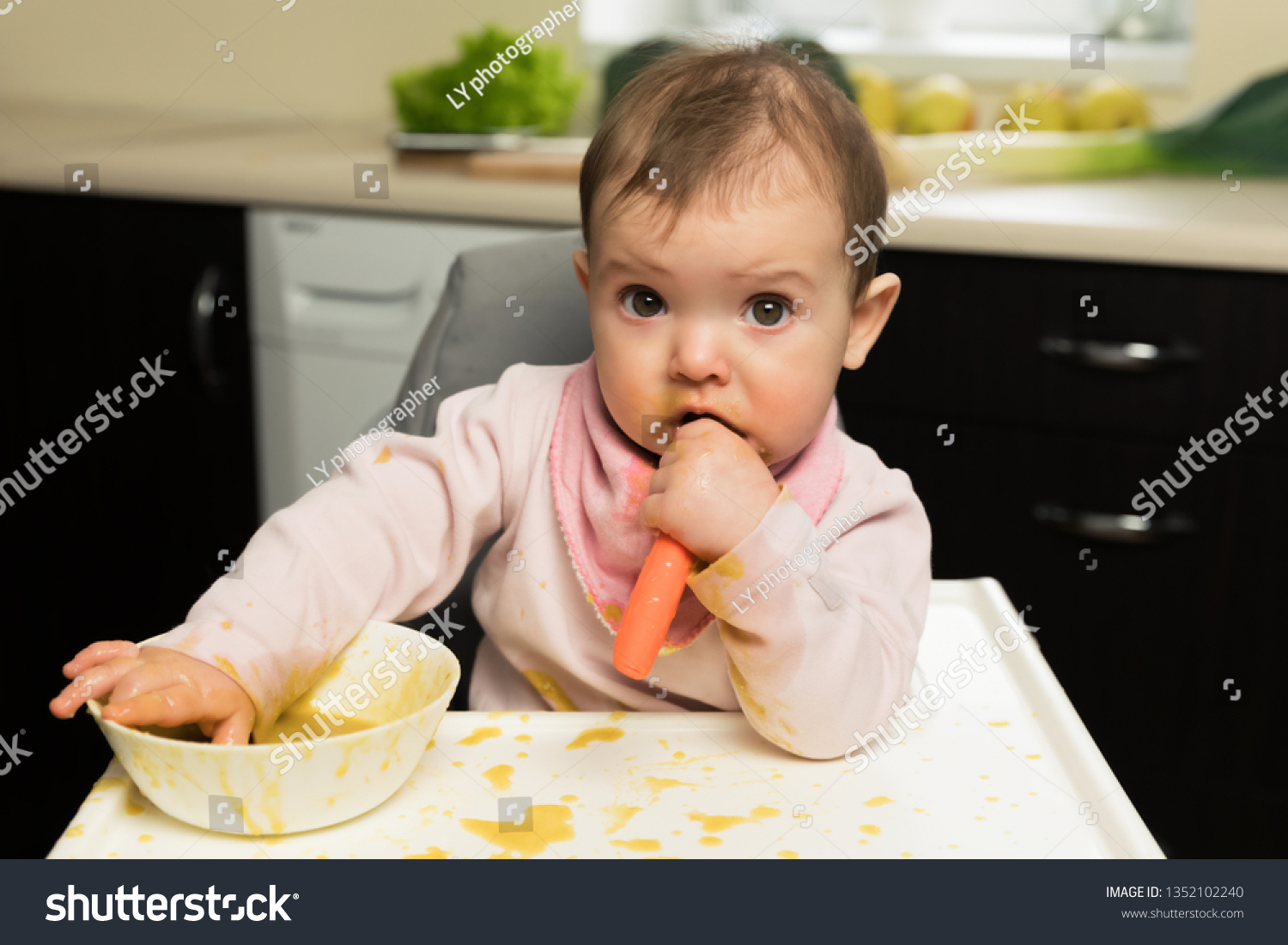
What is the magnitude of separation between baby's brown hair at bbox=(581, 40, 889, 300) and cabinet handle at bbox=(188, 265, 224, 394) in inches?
42.9

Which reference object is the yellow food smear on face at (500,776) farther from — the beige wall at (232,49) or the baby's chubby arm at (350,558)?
the beige wall at (232,49)

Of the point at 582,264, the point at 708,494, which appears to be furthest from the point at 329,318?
the point at 708,494

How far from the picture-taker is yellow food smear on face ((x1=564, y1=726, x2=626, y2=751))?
69 cm

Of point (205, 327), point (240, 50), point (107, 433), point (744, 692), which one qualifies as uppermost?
point (240, 50)

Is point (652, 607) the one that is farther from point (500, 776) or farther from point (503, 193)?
point (503, 193)

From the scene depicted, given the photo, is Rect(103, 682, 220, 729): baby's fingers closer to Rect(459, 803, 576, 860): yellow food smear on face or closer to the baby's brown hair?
Rect(459, 803, 576, 860): yellow food smear on face

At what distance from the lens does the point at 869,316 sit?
32.2 inches

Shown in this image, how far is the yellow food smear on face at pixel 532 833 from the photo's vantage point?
577 millimetres

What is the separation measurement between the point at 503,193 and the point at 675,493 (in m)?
0.99

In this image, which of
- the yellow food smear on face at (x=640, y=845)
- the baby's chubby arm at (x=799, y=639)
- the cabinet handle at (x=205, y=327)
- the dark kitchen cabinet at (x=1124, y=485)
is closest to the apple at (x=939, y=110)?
the dark kitchen cabinet at (x=1124, y=485)

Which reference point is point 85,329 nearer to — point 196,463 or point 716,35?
point 196,463
